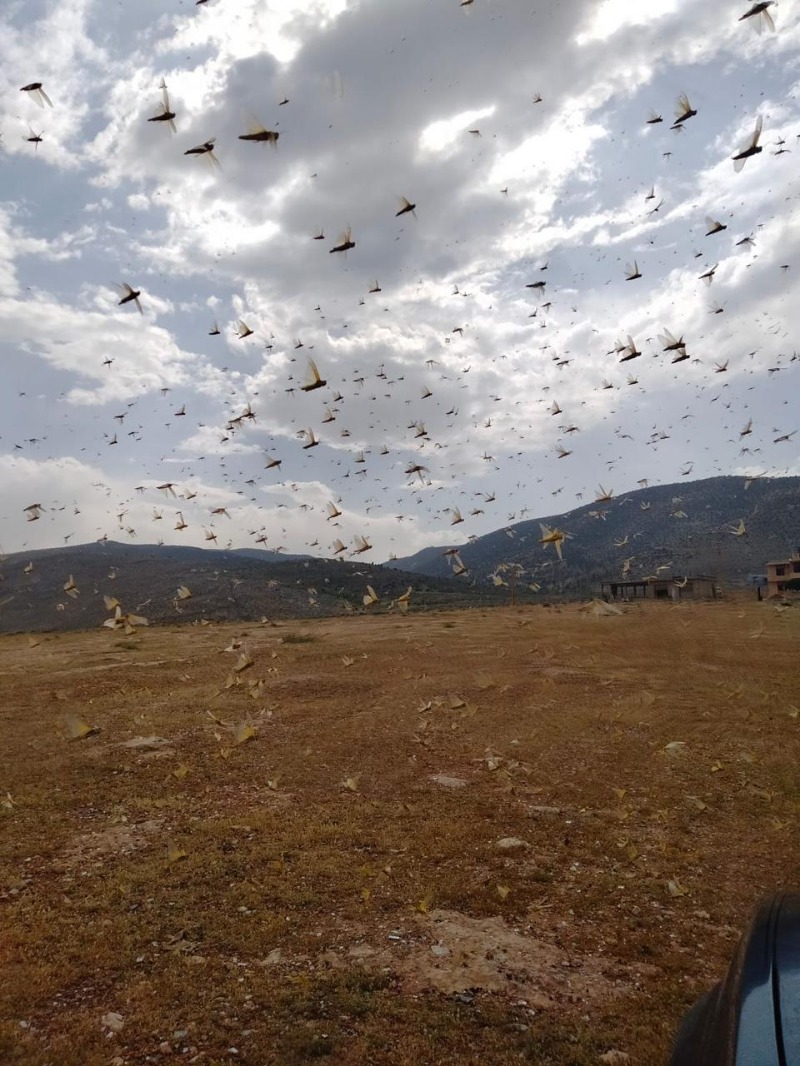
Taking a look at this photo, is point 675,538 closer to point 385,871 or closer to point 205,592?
point 205,592

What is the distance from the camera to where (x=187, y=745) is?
12.0 meters

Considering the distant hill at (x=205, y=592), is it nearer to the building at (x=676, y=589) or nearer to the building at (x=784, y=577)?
the building at (x=676, y=589)

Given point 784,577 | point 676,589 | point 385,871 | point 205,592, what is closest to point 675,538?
point 676,589

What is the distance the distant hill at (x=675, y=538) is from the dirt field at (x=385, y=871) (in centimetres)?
6128

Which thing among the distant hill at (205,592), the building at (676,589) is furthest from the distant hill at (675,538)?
the distant hill at (205,592)

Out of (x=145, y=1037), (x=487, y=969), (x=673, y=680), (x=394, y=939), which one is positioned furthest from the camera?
(x=673, y=680)

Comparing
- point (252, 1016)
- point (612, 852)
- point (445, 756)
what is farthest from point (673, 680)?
point (252, 1016)

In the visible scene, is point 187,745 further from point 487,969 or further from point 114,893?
point 487,969

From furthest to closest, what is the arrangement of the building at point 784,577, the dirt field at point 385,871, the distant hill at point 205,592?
the distant hill at point 205,592
the building at point 784,577
the dirt field at point 385,871

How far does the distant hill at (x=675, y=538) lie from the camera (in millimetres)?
98188

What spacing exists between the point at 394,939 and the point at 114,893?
2900 mm

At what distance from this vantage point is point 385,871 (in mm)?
6578

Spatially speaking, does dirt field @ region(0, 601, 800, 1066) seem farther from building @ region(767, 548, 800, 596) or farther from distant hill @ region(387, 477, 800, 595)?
distant hill @ region(387, 477, 800, 595)

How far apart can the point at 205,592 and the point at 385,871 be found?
77.0 meters
